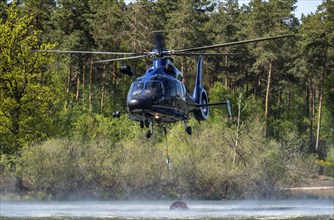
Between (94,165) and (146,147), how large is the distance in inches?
170

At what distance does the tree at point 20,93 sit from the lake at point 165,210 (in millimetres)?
5799

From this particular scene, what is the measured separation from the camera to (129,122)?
220ft

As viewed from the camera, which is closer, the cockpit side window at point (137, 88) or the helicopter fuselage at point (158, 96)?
the helicopter fuselage at point (158, 96)

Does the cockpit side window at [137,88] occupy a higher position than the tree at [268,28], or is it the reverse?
the tree at [268,28]

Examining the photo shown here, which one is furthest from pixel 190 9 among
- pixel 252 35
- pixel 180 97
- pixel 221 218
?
pixel 180 97

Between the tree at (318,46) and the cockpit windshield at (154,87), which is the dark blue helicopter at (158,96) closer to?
the cockpit windshield at (154,87)

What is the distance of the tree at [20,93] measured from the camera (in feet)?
176

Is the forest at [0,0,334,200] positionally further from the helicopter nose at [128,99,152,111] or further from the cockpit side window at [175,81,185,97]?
the helicopter nose at [128,99,152,111]

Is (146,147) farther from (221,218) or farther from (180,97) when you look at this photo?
(180,97)

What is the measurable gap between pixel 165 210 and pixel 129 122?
21302 mm

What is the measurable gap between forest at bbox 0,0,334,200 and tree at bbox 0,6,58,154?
3.3 inches

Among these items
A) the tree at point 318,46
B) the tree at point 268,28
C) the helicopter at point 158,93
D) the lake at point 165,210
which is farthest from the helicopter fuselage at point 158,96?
the tree at point 318,46

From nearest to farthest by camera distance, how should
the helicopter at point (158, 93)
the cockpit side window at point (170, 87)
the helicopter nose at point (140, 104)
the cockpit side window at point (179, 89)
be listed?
the helicopter nose at point (140, 104)
the helicopter at point (158, 93)
the cockpit side window at point (170, 87)
the cockpit side window at point (179, 89)

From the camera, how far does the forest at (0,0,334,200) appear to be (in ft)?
177
